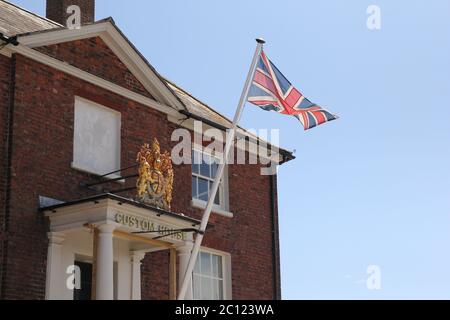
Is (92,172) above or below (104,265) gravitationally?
above

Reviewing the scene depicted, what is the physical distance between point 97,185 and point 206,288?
4146mm

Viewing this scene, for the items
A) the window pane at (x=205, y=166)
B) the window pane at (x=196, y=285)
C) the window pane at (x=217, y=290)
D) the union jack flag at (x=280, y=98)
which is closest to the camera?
the union jack flag at (x=280, y=98)

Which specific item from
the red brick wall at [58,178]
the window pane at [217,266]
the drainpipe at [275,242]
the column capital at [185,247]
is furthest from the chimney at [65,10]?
the column capital at [185,247]

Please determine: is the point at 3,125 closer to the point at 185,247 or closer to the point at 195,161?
the point at 185,247

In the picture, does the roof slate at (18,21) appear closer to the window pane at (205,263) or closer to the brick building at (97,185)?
the brick building at (97,185)

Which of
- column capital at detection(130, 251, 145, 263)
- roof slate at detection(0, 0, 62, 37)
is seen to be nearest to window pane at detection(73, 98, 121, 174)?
column capital at detection(130, 251, 145, 263)

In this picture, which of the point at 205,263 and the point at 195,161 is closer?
the point at 205,263

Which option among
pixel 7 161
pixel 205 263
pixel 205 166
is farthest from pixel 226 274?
pixel 7 161

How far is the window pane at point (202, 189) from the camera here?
23.1 metres

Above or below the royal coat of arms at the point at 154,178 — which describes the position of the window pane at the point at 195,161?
above

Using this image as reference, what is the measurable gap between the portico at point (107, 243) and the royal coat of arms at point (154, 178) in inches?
16.5

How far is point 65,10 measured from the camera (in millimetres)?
24594
